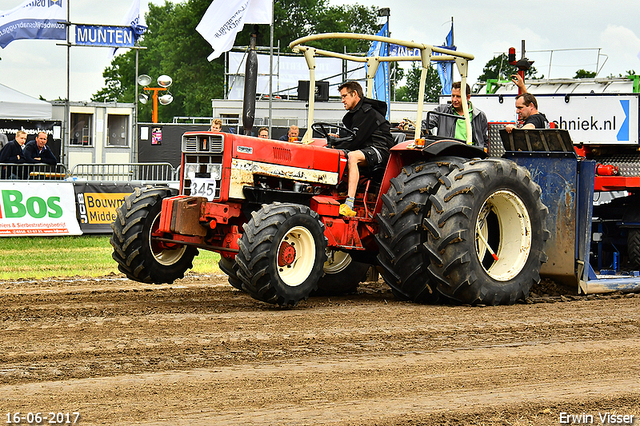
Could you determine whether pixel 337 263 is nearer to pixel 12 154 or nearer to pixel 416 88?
pixel 12 154

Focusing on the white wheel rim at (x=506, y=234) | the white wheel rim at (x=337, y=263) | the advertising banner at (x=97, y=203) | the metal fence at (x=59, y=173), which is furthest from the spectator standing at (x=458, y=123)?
the advertising banner at (x=97, y=203)

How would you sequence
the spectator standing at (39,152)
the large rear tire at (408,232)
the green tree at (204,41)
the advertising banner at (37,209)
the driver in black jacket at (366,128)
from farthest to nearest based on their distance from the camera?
the green tree at (204,41)
the spectator standing at (39,152)
the advertising banner at (37,209)
the driver in black jacket at (366,128)
the large rear tire at (408,232)

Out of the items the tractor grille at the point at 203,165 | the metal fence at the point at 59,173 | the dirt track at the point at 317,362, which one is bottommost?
the dirt track at the point at 317,362

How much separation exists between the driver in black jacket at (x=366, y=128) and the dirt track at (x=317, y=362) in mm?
1426

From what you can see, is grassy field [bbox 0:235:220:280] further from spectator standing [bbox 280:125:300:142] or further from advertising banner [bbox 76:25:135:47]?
advertising banner [bbox 76:25:135:47]

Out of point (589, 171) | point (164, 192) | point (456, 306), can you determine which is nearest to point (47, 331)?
point (164, 192)

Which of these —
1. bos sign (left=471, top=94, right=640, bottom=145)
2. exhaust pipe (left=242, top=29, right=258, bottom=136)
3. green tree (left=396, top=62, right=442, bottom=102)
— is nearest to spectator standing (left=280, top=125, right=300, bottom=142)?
exhaust pipe (left=242, top=29, right=258, bottom=136)

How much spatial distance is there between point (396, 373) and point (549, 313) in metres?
2.79

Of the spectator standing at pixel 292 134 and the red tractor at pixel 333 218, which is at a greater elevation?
the spectator standing at pixel 292 134

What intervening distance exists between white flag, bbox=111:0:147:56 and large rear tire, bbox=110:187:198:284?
15.0 m

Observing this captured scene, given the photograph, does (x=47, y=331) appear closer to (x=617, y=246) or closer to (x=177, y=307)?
(x=177, y=307)

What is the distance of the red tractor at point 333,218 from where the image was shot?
273 inches

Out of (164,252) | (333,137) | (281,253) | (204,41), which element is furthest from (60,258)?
(204,41)

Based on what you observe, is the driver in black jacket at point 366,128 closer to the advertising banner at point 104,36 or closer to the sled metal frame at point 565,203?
the sled metal frame at point 565,203
